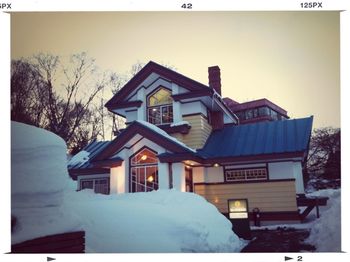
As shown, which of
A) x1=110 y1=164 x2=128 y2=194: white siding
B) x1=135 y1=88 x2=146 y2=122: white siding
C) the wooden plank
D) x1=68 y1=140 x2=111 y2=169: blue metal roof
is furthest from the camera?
x1=68 y1=140 x2=111 y2=169: blue metal roof

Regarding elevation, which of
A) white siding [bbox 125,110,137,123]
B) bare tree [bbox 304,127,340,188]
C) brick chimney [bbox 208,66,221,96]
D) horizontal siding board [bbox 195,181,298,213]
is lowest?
horizontal siding board [bbox 195,181,298,213]

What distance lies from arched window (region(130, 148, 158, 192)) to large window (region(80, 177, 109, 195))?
1.98 metres

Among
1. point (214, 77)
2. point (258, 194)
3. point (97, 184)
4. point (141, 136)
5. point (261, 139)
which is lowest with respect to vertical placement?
point (258, 194)

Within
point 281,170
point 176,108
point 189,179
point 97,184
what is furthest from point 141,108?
point 281,170

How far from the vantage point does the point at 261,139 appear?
10227mm

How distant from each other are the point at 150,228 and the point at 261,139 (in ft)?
17.7

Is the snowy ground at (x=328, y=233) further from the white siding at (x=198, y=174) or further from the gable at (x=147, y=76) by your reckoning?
the gable at (x=147, y=76)

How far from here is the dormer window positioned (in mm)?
11141

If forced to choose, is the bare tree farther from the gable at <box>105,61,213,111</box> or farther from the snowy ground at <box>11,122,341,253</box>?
the gable at <box>105,61,213,111</box>

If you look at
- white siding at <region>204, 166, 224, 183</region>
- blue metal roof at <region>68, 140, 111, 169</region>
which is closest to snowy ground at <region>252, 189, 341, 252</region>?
white siding at <region>204, 166, 224, 183</region>

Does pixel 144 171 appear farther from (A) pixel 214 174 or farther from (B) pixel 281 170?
(B) pixel 281 170

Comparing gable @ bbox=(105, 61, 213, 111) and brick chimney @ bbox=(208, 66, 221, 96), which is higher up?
brick chimney @ bbox=(208, 66, 221, 96)
